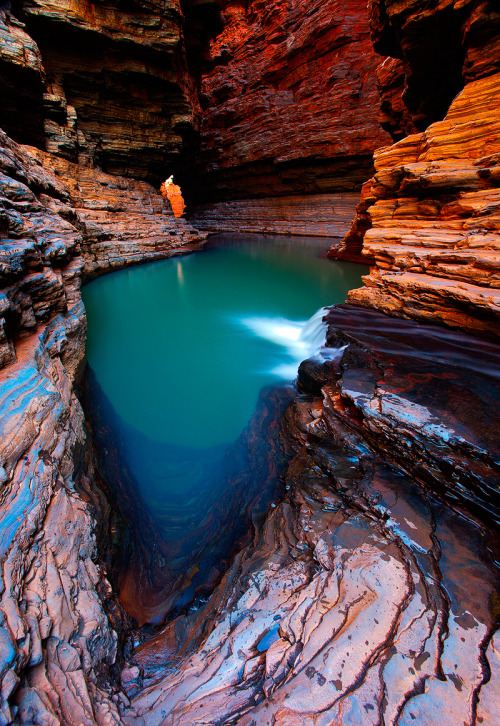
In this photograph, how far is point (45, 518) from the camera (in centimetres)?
151

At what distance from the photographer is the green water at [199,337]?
3533mm

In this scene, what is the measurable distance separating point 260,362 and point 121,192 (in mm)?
14133

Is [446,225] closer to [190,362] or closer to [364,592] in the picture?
[190,362]

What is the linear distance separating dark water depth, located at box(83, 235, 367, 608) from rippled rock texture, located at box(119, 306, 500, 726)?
0.77 meters

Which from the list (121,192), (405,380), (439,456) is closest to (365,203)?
(405,380)

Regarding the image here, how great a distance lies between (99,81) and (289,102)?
41.0ft

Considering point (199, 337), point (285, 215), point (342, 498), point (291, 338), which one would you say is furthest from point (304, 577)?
point (285, 215)

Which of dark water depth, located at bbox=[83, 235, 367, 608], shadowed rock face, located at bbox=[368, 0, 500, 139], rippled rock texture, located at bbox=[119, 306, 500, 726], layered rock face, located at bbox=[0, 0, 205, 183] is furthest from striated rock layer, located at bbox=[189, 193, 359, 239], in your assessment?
rippled rock texture, located at bbox=[119, 306, 500, 726]

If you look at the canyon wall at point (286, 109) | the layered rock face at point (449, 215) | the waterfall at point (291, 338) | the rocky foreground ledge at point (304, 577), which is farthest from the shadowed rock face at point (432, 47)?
the canyon wall at point (286, 109)

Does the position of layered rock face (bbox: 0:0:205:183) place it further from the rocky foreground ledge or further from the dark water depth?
the rocky foreground ledge

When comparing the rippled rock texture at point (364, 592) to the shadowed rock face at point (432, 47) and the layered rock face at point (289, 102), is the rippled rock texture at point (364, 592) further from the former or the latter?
the layered rock face at point (289, 102)

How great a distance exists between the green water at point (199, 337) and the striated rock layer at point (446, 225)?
74.8 inches

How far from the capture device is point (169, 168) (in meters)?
17.3

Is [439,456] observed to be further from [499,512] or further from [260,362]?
[260,362]
